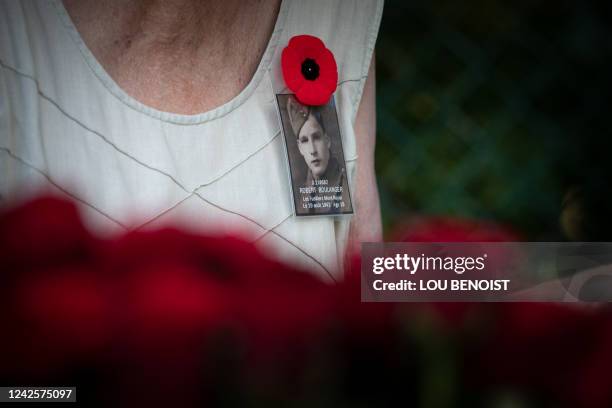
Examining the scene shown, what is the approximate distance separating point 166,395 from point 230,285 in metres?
0.03

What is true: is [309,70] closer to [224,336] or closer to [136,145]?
[136,145]

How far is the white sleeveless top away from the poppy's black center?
0.11ft


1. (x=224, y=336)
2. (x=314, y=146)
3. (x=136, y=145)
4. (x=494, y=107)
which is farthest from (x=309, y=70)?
(x=494, y=107)

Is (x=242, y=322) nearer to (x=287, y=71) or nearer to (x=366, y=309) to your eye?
(x=366, y=309)

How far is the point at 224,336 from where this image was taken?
7.3 inches

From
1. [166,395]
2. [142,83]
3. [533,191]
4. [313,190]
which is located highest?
[533,191]

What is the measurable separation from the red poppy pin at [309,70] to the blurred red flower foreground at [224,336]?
0.68 meters

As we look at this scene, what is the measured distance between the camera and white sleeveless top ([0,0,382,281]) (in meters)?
0.81

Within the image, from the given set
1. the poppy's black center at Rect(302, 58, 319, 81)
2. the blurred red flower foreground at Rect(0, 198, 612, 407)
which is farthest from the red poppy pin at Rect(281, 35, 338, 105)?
the blurred red flower foreground at Rect(0, 198, 612, 407)

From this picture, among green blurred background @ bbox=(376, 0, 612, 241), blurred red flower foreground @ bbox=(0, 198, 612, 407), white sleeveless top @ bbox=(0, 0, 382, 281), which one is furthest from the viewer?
green blurred background @ bbox=(376, 0, 612, 241)

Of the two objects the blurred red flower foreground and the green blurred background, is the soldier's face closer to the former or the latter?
the blurred red flower foreground

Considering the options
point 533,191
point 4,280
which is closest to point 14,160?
point 4,280

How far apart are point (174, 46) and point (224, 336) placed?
77 cm

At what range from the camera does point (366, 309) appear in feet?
0.73
